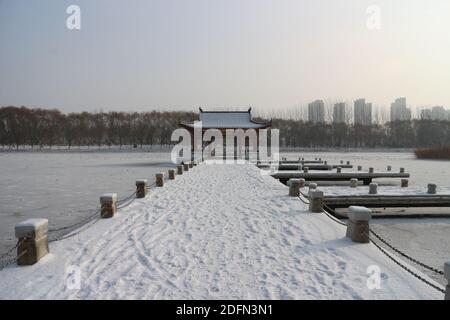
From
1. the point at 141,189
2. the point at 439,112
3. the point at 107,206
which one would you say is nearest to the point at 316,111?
the point at 439,112

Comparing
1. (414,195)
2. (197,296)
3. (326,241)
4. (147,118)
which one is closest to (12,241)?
(197,296)

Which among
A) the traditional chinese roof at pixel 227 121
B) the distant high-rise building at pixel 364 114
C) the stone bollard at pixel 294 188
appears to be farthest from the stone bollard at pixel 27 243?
the distant high-rise building at pixel 364 114

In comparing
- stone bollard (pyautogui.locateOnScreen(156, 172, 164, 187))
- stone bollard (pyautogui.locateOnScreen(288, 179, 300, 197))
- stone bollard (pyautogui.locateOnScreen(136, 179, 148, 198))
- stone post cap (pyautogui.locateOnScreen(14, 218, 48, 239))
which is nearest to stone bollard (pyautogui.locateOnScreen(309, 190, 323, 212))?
stone bollard (pyautogui.locateOnScreen(288, 179, 300, 197))

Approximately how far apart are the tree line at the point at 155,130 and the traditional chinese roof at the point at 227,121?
3809 cm

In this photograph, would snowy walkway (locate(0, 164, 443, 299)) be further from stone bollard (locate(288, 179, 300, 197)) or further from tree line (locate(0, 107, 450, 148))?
tree line (locate(0, 107, 450, 148))

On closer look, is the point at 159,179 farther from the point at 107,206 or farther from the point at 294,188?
the point at 294,188

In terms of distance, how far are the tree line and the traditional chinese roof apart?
3809 cm

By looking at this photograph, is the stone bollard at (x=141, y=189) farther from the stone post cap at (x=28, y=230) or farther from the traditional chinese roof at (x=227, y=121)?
the traditional chinese roof at (x=227, y=121)

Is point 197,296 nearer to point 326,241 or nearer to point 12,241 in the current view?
point 326,241

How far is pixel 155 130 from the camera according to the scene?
74.4 meters

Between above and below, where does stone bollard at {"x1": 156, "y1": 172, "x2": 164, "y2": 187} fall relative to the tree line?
below

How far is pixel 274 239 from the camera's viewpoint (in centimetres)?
620

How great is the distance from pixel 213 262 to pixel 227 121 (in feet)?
99.3

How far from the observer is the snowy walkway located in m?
4.05
